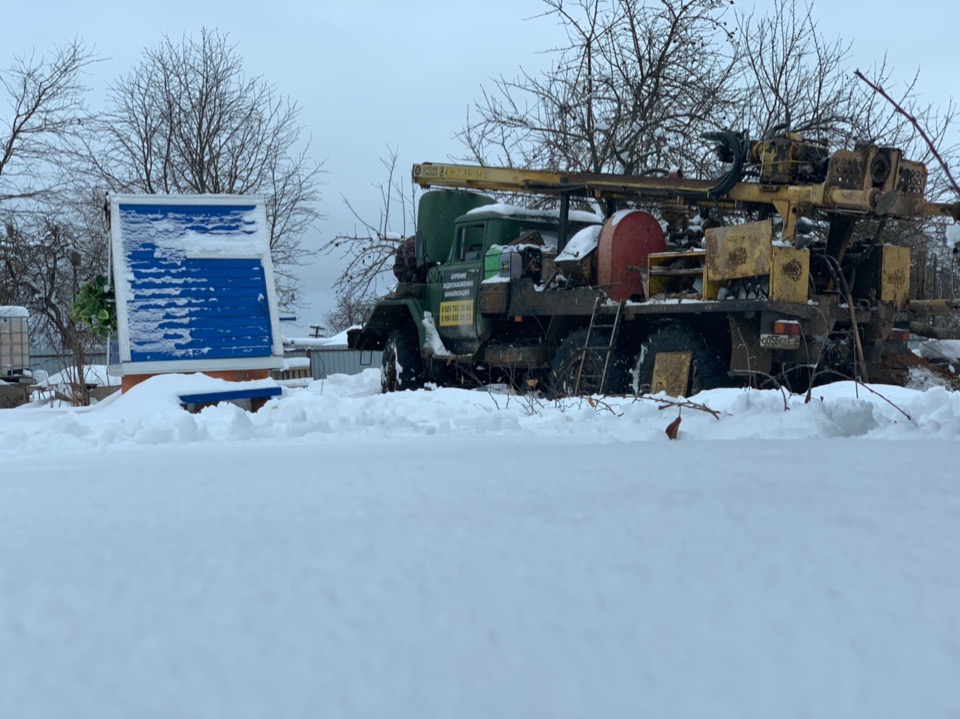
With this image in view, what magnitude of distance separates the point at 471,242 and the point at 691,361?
3.66 metres

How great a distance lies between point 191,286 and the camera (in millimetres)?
10711

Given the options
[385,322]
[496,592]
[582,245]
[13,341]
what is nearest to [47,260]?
[13,341]

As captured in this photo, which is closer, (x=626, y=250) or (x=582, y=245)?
(x=626, y=250)

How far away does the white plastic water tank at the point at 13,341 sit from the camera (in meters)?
18.8

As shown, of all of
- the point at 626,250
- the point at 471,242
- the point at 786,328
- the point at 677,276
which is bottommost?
the point at 786,328

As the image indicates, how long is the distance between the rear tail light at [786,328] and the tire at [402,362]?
5246 millimetres

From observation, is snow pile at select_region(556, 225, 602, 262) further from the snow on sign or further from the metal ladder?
the snow on sign

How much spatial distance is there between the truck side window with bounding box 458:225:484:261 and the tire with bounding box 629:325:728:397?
9.39 ft

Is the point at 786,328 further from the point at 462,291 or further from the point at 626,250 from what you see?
the point at 462,291

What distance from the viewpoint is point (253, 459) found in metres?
4.24

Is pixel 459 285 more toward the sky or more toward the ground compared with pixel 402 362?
more toward the sky

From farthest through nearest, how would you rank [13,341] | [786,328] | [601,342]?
[13,341] → [601,342] → [786,328]

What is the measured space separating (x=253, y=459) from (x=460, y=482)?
4.69 ft

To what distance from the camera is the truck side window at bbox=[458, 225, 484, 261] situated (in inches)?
468
